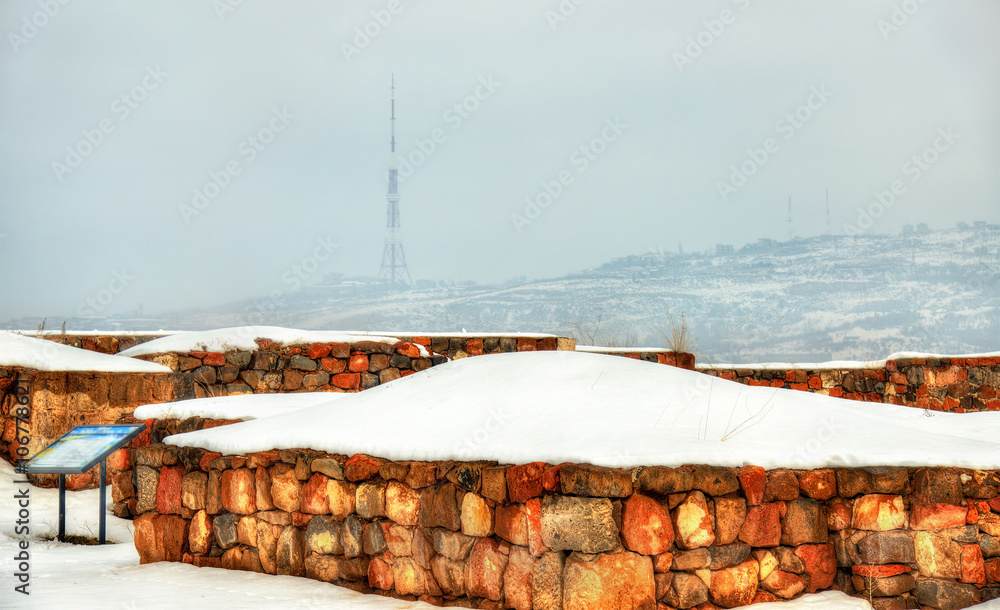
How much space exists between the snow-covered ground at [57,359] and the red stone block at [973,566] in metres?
8.67

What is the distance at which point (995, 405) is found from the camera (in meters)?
12.1

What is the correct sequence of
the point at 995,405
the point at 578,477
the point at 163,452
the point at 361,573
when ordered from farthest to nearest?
the point at 995,405, the point at 163,452, the point at 361,573, the point at 578,477

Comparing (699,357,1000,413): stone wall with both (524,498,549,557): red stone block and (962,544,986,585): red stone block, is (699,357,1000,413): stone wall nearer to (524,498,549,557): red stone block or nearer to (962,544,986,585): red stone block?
(962,544,986,585): red stone block

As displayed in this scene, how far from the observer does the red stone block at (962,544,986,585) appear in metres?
3.99

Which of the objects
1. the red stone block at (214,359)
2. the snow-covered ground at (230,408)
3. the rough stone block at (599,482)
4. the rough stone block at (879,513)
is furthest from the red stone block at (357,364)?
the rough stone block at (879,513)

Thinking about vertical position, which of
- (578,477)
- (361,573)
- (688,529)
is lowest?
(361,573)

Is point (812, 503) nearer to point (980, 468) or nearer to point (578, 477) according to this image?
point (980, 468)

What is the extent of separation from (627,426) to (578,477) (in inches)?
24.6

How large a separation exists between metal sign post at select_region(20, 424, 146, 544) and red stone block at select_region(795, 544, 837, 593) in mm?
4770

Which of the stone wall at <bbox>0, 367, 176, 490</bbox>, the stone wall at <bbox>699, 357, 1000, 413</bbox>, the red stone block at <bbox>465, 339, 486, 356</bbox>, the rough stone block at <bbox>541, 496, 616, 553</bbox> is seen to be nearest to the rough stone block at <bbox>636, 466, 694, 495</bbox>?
the rough stone block at <bbox>541, 496, 616, 553</bbox>

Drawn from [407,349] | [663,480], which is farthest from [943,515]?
[407,349]

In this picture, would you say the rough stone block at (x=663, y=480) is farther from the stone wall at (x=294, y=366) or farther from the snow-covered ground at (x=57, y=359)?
the stone wall at (x=294, y=366)

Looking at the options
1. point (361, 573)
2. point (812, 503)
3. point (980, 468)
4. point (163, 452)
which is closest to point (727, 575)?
point (812, 503)

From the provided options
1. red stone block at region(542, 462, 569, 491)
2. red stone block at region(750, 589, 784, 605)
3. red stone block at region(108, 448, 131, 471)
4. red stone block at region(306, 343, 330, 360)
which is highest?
red stone block at region(306, 343, 330, 360)
